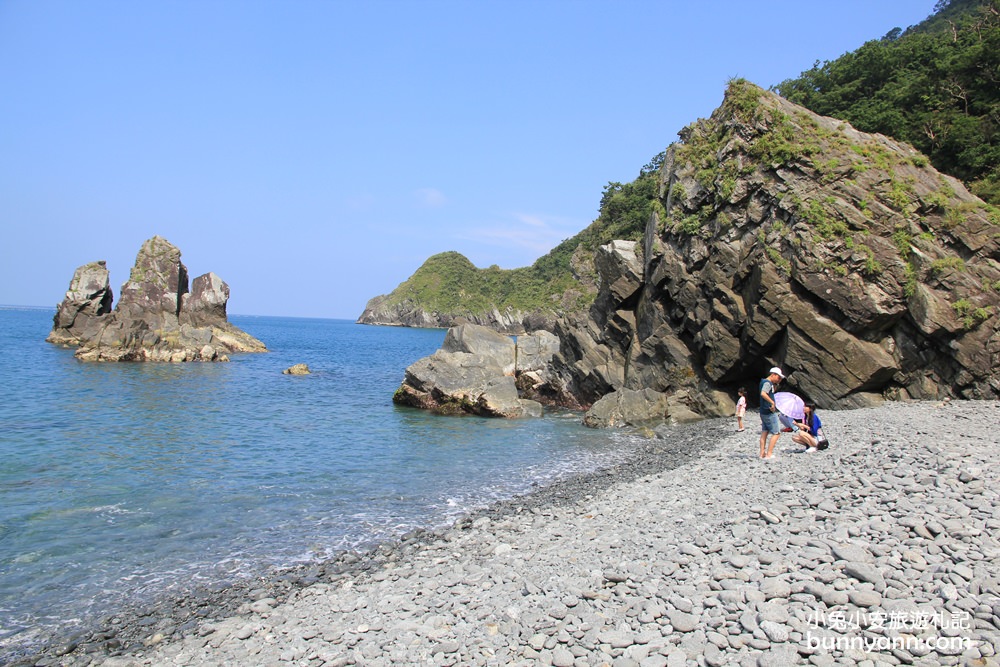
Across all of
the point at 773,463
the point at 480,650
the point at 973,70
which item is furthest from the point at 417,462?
the point at 973,70

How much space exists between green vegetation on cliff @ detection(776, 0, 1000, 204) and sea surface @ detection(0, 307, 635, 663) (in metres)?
27.2

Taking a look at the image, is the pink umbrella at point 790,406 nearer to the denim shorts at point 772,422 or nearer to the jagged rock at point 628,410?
the denim shorts at point 772,422

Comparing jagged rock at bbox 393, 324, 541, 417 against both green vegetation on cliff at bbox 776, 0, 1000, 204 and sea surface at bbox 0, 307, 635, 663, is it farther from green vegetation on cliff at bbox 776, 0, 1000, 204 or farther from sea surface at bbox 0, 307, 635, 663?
green vegetation on cliff at bbox 776, 0, 1000, 204

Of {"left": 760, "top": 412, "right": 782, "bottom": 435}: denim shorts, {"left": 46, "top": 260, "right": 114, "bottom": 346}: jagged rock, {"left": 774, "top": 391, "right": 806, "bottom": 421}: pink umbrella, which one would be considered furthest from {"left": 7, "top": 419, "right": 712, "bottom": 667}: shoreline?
{"left": 46, "top": 260, "right": 114, "bottom": 346}: jagged rock

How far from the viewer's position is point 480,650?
309 inches

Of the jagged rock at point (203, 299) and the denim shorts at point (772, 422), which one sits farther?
the jagged rock at point (203, 299)

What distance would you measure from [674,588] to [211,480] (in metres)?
15.4

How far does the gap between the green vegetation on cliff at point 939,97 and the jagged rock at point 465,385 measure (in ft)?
87.1

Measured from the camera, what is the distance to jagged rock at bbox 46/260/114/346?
73.7 m

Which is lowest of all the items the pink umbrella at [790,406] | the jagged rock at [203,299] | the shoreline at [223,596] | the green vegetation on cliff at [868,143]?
the shoreline at [223,596]

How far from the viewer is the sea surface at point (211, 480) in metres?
12.0

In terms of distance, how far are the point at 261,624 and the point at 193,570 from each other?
137 inches

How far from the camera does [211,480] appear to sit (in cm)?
1877

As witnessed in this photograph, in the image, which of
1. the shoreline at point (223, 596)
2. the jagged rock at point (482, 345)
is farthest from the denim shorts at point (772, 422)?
the jagged rock at point (482, 345)
